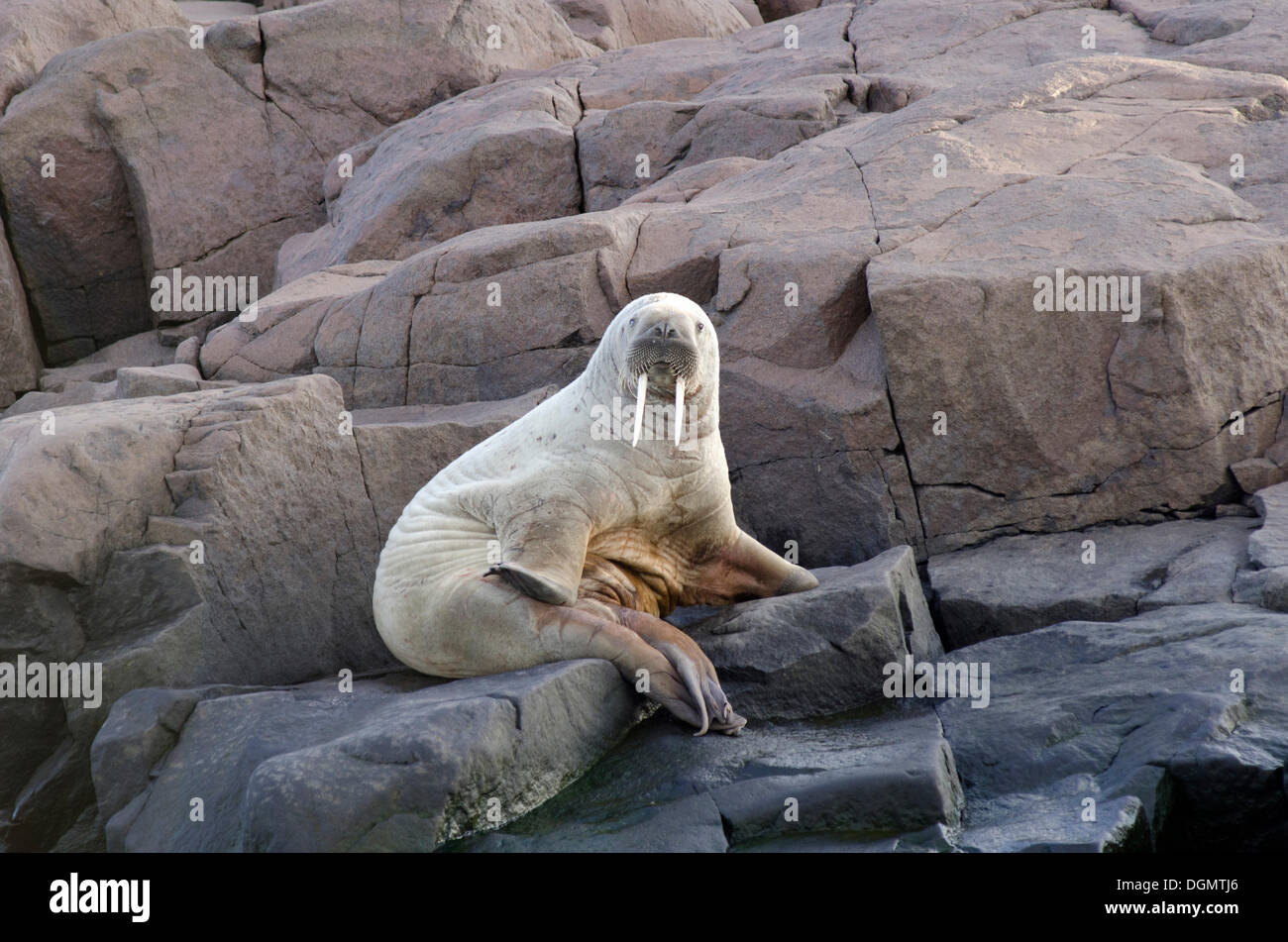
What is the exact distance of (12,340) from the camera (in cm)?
1143

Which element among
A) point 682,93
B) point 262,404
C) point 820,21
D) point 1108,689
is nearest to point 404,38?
point 682,93

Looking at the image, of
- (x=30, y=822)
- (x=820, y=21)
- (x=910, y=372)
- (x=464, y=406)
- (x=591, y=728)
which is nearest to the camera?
(x=591, y=728)

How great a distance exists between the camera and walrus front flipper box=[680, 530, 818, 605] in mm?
5648

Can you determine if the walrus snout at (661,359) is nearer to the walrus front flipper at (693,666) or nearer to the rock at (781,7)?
the walrus front flipper at (693,666)

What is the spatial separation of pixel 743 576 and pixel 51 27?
33.3 feet

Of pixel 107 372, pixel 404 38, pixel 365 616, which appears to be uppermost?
pixel 404 38

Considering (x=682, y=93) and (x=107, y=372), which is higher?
(x=682, y=93)

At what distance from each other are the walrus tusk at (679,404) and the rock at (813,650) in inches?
32.1

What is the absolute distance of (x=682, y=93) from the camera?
11438 millimetres

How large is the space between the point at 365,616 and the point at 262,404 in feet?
3.65

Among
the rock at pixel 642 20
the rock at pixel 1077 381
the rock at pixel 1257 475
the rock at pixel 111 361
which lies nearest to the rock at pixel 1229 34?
the rock at pixel 1077 381

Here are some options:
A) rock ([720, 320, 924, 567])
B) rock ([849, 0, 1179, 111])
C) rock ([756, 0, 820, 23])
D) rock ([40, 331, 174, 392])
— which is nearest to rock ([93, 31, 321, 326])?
rock ([40, 331, 174, 392])

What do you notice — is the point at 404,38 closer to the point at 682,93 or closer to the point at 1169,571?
the point at 682,93

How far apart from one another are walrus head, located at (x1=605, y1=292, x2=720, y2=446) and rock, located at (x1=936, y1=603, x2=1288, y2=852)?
1524 millimetres
